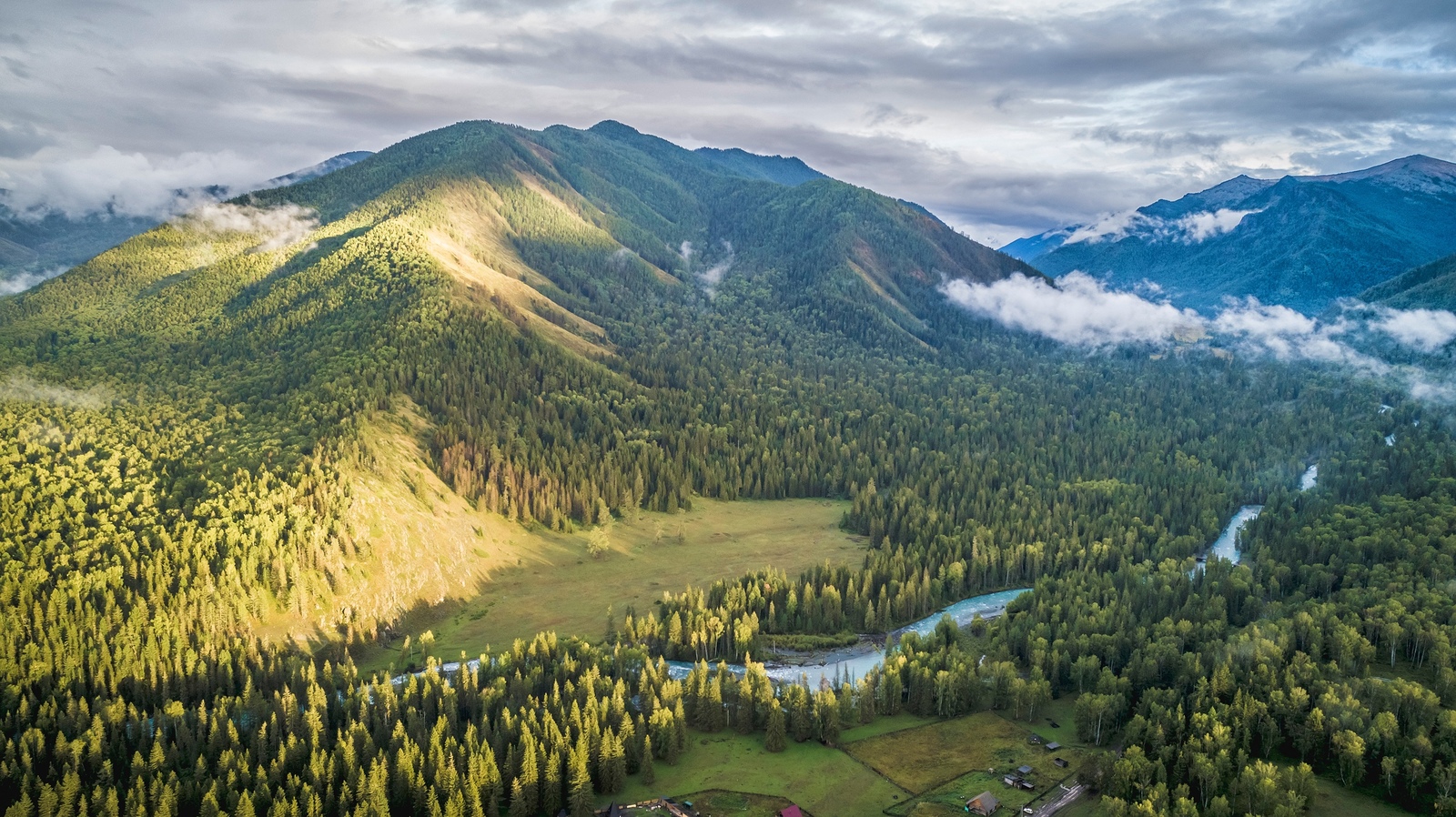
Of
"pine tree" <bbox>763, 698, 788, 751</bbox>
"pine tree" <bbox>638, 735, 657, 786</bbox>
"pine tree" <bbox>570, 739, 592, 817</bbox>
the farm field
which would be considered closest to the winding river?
"pine tree" <bbox>763, 698, 788, 751</bbox>

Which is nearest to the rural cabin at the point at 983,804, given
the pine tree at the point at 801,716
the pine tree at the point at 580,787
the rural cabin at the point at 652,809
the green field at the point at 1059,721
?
the green field at the point at 1059,721

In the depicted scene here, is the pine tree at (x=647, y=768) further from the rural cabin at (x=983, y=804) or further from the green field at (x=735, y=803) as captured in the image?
the rural cabin at (x=983, y=804)

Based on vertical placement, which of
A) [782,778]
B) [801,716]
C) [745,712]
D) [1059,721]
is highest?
[801,716]

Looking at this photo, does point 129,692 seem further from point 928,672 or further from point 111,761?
point 928,672

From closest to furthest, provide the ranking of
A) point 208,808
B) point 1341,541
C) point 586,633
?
point 208,808 → point 586,633 → point 1341,541

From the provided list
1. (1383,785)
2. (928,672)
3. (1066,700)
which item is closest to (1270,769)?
(1383,785)

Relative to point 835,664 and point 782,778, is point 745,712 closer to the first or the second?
point 782,778

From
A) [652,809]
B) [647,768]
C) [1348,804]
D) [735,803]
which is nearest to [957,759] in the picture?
[735,803]

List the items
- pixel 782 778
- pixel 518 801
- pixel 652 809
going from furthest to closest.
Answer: pixel 782 778, pixel 652 809, pixel 518 801
